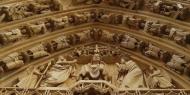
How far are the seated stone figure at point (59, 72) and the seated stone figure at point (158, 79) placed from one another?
4.78ft

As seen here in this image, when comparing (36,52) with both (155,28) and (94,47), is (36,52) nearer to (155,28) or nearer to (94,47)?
(94,47)

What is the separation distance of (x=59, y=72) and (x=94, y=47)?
1.57 meters

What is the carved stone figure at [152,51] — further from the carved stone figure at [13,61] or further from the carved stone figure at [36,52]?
the carved stone figure at [13,61]

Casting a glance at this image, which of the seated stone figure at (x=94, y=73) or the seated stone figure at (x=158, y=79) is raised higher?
the seated stone figure at (x=94, y=73)

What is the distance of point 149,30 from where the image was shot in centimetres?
766

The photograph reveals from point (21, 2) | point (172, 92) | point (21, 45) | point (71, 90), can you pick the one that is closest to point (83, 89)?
point (71, 90)

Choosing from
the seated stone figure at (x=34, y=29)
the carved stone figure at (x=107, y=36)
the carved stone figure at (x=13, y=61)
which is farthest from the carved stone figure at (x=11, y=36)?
the carved stone figure at (x=107, y=36)

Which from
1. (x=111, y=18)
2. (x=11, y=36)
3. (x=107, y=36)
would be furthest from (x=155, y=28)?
(x=11, y=36)

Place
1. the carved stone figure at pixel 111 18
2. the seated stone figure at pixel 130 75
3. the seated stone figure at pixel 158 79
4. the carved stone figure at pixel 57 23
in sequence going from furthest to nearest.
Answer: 1. the carved stone figure at pixel 111 18
2. the carved stone figure at pixel 57 23
3. the seated stone figure at pixel 130 75
4. the seated stone figure at pixel 158 79

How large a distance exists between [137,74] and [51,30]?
237cm

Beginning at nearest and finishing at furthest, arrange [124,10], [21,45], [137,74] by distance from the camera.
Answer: [137,74]
[21,45]
[124,10]

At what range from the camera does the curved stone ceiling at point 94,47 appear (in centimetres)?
615

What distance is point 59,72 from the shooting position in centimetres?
682

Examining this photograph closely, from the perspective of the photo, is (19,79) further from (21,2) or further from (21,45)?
(21,2)
